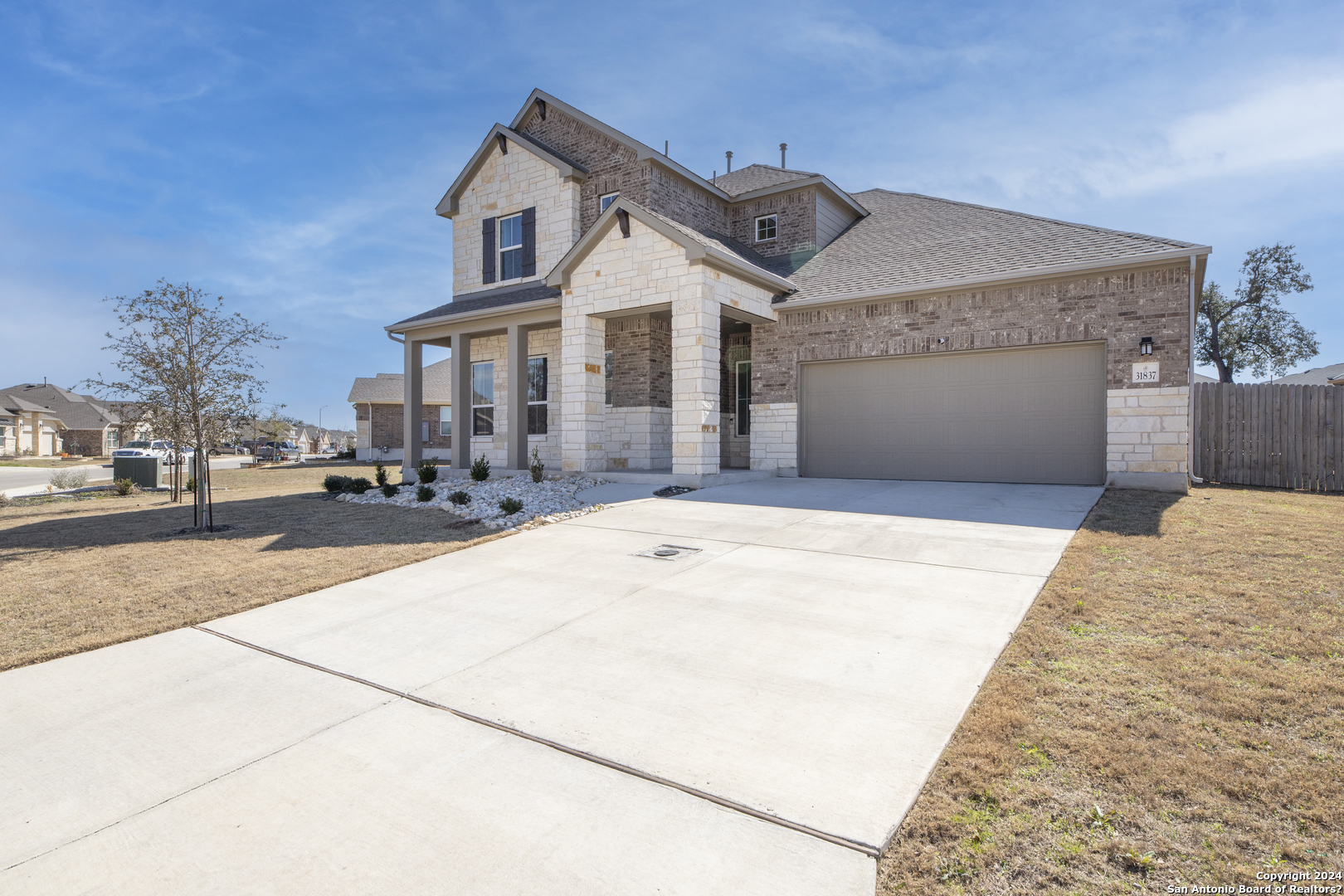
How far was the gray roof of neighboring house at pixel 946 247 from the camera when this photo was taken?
1138cm

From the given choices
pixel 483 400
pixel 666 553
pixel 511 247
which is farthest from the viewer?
pixel 483 400

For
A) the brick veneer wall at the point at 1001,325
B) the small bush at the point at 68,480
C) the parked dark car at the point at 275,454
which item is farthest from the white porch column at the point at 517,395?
the parked dark car at the point at 275,454

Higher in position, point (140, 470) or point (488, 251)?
point (488, 251)

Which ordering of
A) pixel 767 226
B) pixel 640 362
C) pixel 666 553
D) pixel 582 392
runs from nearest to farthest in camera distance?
pixel 666 553, pixel 582 392, pixel 640 362, pixel 767 226

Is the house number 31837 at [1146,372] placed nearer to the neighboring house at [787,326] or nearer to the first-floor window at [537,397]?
the neighboring house at [787,326]

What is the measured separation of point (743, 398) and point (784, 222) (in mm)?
4800

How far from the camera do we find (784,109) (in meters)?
16.7

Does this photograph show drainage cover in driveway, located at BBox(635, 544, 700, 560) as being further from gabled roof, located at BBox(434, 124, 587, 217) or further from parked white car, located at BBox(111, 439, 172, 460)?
gabled roof, located at BBox(434, 124, 587, 217)

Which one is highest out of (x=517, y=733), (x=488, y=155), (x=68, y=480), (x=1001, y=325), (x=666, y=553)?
(x=488, y=155)

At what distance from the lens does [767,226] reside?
17047 millimetres

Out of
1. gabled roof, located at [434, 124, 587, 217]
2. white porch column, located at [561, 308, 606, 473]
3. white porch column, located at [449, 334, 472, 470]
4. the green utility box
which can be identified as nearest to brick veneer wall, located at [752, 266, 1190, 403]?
white porch column, located at [561, 308, 606, 473]

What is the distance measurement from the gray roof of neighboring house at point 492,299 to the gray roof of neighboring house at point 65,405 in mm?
52177

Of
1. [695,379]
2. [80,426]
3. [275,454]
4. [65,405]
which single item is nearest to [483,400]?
[695,379]

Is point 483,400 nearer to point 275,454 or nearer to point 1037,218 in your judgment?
point 1037,218
